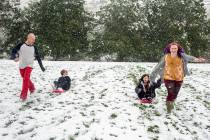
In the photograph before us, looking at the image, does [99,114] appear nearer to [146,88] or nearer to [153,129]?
[153,129]

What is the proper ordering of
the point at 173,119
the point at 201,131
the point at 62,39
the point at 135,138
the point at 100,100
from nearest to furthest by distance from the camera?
the point at 135,138 → the point at 201,131 → the point at 173,119 → the point at 100,100 → the point at 62,39

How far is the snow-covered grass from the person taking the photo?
28.6 feet

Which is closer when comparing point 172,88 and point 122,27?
point 172,88

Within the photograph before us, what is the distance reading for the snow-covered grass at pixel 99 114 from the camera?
343 inches

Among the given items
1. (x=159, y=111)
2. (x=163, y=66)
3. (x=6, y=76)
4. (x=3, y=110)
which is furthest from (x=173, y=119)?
(x=6, y=76)

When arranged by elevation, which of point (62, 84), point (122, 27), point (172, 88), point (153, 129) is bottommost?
point (153, 129)

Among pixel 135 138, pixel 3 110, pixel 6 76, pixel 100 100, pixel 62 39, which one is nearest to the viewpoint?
pixel 135 138

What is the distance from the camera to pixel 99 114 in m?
10.1

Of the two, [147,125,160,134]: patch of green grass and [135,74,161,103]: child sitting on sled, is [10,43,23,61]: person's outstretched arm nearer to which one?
A: [135,74,161,103]: child sitting on sled

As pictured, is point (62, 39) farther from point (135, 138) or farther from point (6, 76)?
point (135, 138)

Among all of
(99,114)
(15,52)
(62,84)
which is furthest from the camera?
(62,84)

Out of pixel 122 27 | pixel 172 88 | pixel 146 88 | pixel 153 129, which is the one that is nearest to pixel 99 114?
pixel 153 129

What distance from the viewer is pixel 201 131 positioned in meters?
9.63

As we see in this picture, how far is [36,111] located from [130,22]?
27953mm
